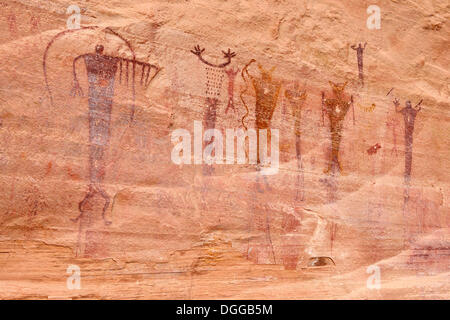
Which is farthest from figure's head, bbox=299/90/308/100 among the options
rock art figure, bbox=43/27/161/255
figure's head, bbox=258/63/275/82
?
rock art figure, bbox=43/27/161/255

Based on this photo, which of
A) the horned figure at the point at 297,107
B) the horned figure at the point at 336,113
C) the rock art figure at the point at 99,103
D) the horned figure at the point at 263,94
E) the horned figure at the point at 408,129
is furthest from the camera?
the horned figure at the point at 408,129

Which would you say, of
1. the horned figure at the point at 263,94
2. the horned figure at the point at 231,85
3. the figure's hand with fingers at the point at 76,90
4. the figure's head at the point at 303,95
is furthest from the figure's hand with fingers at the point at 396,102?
the figure's hand with fingers at the point at 76,90

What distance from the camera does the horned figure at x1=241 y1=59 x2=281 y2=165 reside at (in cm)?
365

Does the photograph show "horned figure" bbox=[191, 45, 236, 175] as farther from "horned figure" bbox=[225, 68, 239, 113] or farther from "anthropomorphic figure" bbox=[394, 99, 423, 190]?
"anthropomorphic figure" bbox=[394, 99, 423, 190]

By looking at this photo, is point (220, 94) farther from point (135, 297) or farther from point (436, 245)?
point (436, 245)

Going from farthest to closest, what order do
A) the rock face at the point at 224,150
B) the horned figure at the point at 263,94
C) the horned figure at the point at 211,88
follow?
the horned figure at the point at 263,94 < the horned figure at the point at 211,88 < the rock face at the point at 224,150

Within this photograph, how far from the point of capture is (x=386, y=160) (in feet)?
13.5

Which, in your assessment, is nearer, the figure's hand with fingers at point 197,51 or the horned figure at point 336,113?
the figure's hand with fingers at point 197,51

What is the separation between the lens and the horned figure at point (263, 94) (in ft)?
12.0

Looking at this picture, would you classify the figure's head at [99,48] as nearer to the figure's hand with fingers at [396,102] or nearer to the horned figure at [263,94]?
the horned figure at [263,94]

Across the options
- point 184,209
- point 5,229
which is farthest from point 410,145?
point 5,229

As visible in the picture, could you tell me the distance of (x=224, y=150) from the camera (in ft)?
11.6

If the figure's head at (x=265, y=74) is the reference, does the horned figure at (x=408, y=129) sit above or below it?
below

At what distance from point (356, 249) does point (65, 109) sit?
2527 mm
